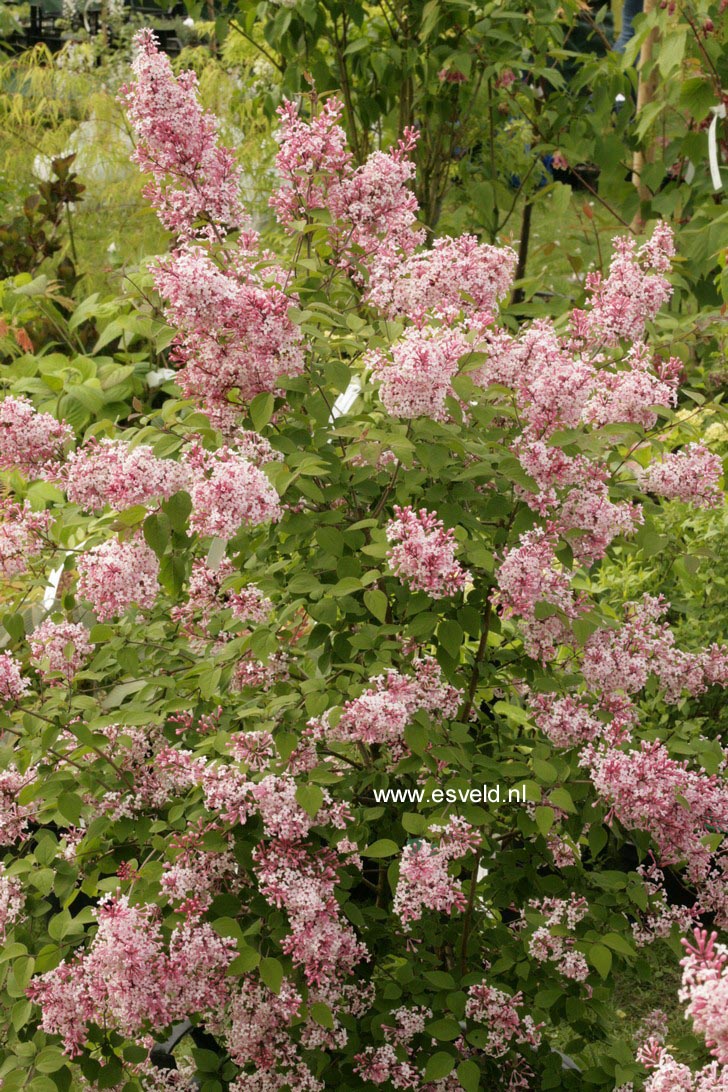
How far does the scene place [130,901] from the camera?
66.1 inches

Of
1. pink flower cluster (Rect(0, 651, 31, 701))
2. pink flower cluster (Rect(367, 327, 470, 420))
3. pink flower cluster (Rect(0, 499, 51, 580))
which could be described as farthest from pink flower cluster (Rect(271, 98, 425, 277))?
pink flower cluster (Rect(0, 651, 31, 701))

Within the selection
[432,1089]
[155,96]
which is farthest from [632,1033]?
[155,96]

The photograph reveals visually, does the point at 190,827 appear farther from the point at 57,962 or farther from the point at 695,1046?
the point at 695,1046

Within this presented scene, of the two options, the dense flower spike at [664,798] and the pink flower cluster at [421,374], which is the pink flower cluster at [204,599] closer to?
A: the pink flower cluster at [421,374]

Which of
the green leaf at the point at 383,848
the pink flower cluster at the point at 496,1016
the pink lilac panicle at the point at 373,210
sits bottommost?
the pink flower cluster at the point at 496,1016

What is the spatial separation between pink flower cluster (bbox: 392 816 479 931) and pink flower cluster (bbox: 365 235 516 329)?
70 cm

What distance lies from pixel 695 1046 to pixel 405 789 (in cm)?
53

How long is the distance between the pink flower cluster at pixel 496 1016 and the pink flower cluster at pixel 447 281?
3.07 feet

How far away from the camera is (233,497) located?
1.48m

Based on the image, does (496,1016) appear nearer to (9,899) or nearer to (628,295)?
(9,899)

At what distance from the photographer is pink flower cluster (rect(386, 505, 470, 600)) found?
1463mm

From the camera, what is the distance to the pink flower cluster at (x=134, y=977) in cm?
151

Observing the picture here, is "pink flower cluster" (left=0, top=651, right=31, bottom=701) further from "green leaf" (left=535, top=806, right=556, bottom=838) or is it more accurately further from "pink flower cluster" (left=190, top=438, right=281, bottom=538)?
"green leaf" (left=535, top=806, right=556, bottom=838)

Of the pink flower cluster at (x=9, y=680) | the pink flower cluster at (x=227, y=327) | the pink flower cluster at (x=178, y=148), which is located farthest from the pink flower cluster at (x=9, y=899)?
the pink flower cluster at (x=178, y=148)
